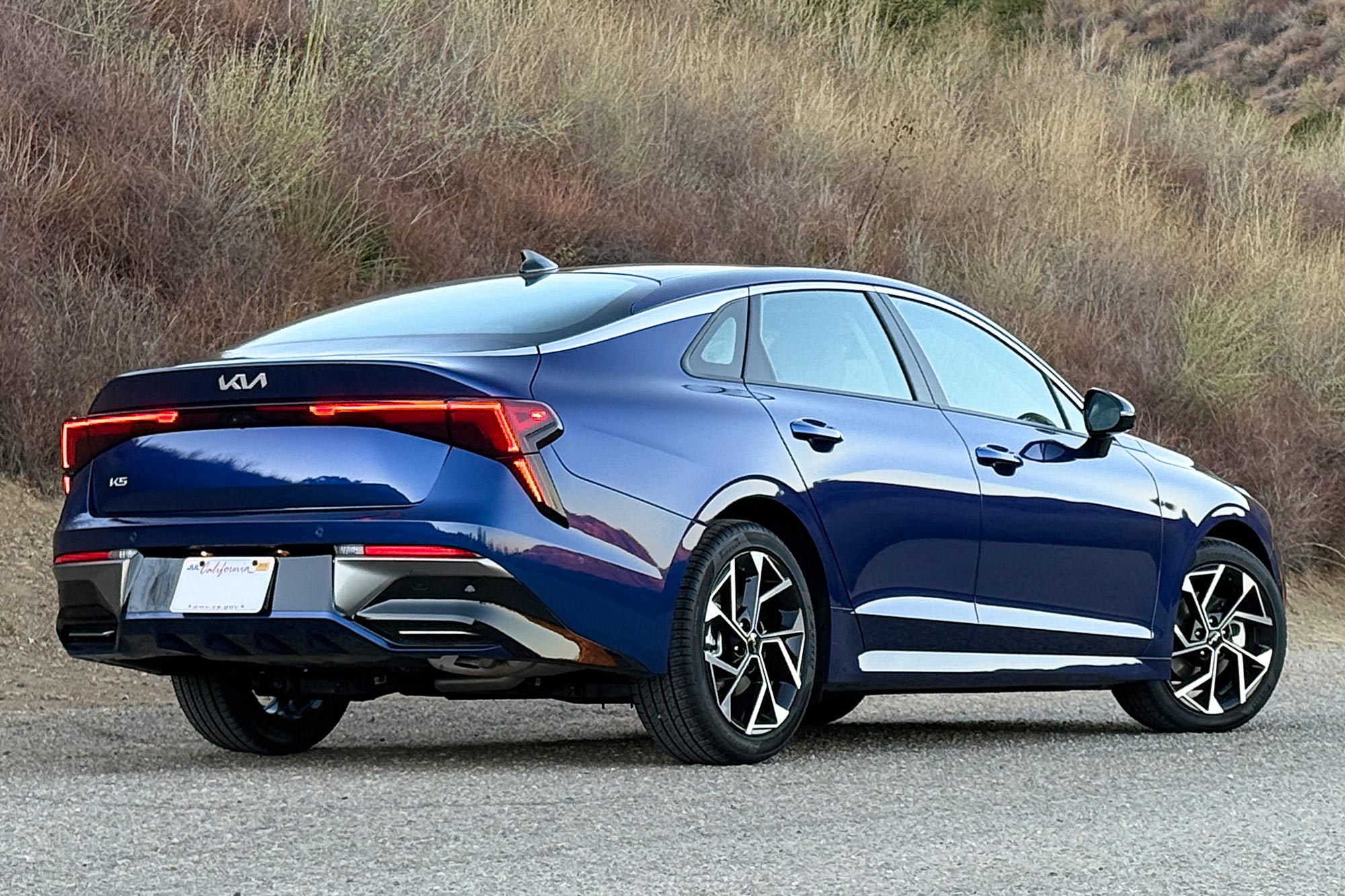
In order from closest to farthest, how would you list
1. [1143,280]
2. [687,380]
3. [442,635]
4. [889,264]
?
[442,635] → [687,380] → [889,264] → [1143,280]

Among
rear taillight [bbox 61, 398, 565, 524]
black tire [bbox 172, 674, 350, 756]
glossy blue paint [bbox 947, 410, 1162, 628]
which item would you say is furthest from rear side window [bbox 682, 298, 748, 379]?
black tire [bbox 172, 674, 350, 756]

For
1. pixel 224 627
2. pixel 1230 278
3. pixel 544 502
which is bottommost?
pixel 1230 278

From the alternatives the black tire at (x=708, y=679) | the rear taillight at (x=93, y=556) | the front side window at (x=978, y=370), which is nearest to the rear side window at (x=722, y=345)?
the black tire at (x=708, y=679)

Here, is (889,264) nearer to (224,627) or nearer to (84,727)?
(84,727)

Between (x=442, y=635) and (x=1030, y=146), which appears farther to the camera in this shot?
(x=1030, y=146)

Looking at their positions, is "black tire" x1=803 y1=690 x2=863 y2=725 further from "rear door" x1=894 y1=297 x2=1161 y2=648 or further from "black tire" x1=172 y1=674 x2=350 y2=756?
"black tire" x1=172 y1=674 x2=350 y2=756

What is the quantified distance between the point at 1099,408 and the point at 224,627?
3671 mm

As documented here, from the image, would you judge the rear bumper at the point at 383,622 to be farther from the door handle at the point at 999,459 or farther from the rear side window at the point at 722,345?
the door handle at the point at 999,459

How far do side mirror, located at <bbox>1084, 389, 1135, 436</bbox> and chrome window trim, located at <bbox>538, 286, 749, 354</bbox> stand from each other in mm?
1834

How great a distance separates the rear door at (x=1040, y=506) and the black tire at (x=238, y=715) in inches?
97.3

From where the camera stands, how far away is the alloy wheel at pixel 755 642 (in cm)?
632

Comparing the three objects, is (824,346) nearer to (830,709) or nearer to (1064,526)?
(1064,526)

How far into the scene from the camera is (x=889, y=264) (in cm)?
1817

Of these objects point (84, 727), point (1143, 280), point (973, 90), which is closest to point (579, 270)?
point (84, 727)
